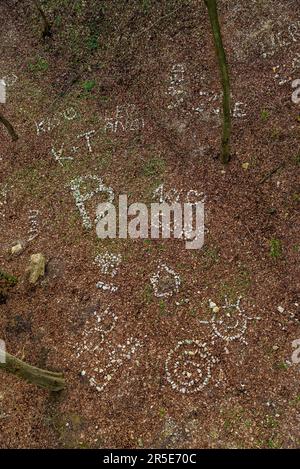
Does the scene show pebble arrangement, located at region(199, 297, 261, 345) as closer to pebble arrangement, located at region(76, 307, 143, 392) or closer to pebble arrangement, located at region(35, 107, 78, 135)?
pebble arrangement, located at region(76, 307, 143, 392)

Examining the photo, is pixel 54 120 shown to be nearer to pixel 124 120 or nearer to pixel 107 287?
pixel 124 120

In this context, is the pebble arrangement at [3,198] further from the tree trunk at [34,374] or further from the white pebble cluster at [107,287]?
the tree trunk at [34,374]

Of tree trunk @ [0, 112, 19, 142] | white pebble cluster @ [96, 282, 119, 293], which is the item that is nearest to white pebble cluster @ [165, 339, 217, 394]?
white pebble cluster @ [96, 282, 119, 293]

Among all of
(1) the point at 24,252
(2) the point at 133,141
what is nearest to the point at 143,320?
(1) the point at 24,252

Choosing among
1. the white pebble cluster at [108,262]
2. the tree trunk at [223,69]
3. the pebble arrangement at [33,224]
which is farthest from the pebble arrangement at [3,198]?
the tree trunk at [223,69]

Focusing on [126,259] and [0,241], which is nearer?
[126,259]

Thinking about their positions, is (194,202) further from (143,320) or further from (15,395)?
(15,395)

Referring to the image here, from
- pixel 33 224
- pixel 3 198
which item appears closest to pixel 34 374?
pixel 33 224
